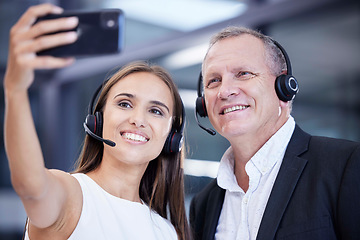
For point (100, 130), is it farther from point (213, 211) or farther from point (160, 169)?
point (213, 211)

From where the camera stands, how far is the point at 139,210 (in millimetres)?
1666

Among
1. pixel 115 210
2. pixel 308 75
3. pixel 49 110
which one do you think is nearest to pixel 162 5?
pixel 308 75

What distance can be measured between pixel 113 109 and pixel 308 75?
1.65 m

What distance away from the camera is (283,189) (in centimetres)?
151

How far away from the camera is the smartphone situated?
33.1 inches

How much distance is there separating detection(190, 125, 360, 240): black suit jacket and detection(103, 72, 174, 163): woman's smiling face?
0.51 m

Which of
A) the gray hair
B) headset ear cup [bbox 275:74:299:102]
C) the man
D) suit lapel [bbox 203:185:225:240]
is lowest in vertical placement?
suit lapel [bbox 203:185:225:240]

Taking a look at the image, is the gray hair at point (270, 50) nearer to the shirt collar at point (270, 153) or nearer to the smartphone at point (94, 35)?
the shirt collar at point (270, 153)

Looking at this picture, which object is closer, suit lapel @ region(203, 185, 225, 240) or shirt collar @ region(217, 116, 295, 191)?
shirt collar @ region(217, 116, 295, 191)

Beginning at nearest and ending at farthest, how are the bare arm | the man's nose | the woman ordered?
the bare arm → the woman → the man's nose

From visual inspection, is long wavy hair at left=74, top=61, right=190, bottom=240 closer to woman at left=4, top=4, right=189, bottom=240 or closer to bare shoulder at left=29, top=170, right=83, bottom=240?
woman at left=4, top=4, right=189, bottom=240

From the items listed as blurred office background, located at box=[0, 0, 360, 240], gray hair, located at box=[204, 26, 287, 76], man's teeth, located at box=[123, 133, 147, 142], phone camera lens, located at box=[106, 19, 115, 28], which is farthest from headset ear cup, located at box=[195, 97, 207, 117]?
phone camera lens, located at box=[106, 19, 115, 28]

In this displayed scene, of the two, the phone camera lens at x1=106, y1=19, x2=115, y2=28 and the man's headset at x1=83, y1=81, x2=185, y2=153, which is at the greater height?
the phone camera lens at x1=106, y1=19, x2=115, y2=28

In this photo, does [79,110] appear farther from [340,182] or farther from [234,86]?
[340,182]
